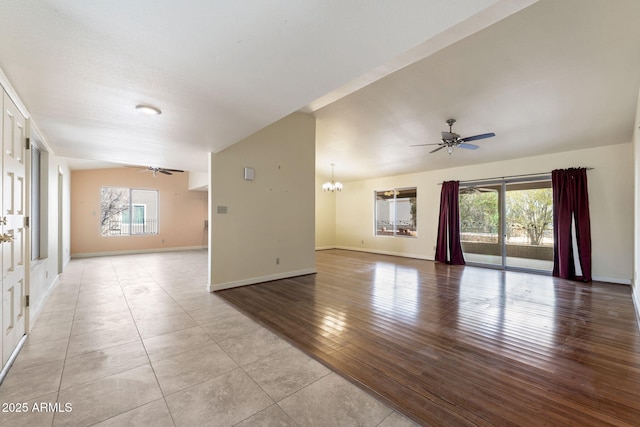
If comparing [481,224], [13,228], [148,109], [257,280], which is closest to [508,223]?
[481,224]

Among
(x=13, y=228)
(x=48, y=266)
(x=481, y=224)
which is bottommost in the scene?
(x=48, y=266)

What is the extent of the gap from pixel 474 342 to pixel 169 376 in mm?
2800

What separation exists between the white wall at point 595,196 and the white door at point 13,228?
8.07 m

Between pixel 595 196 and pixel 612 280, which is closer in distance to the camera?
pixel 612 280

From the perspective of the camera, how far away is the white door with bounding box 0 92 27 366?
7.09 ft

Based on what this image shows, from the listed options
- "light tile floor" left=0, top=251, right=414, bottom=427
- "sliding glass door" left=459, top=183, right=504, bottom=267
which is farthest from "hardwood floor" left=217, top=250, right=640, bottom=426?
"sliding glass door" left=459, top=183, right=504, bottom=267

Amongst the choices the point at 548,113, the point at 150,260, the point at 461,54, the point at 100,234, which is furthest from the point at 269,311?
the point at 100,234

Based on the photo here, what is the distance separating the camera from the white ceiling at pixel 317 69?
139 centimetres

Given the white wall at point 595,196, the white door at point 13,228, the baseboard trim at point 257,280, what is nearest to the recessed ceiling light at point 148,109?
the white door at point 13,228

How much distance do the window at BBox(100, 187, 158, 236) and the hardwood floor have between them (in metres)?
6.81

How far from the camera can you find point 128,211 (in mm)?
9125

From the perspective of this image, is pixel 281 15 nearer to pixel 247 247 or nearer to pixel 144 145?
pixel 144 145

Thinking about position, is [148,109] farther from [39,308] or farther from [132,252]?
[132,252]

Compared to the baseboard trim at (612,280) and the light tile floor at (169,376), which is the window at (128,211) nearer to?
the light tile floor at (169,376)
